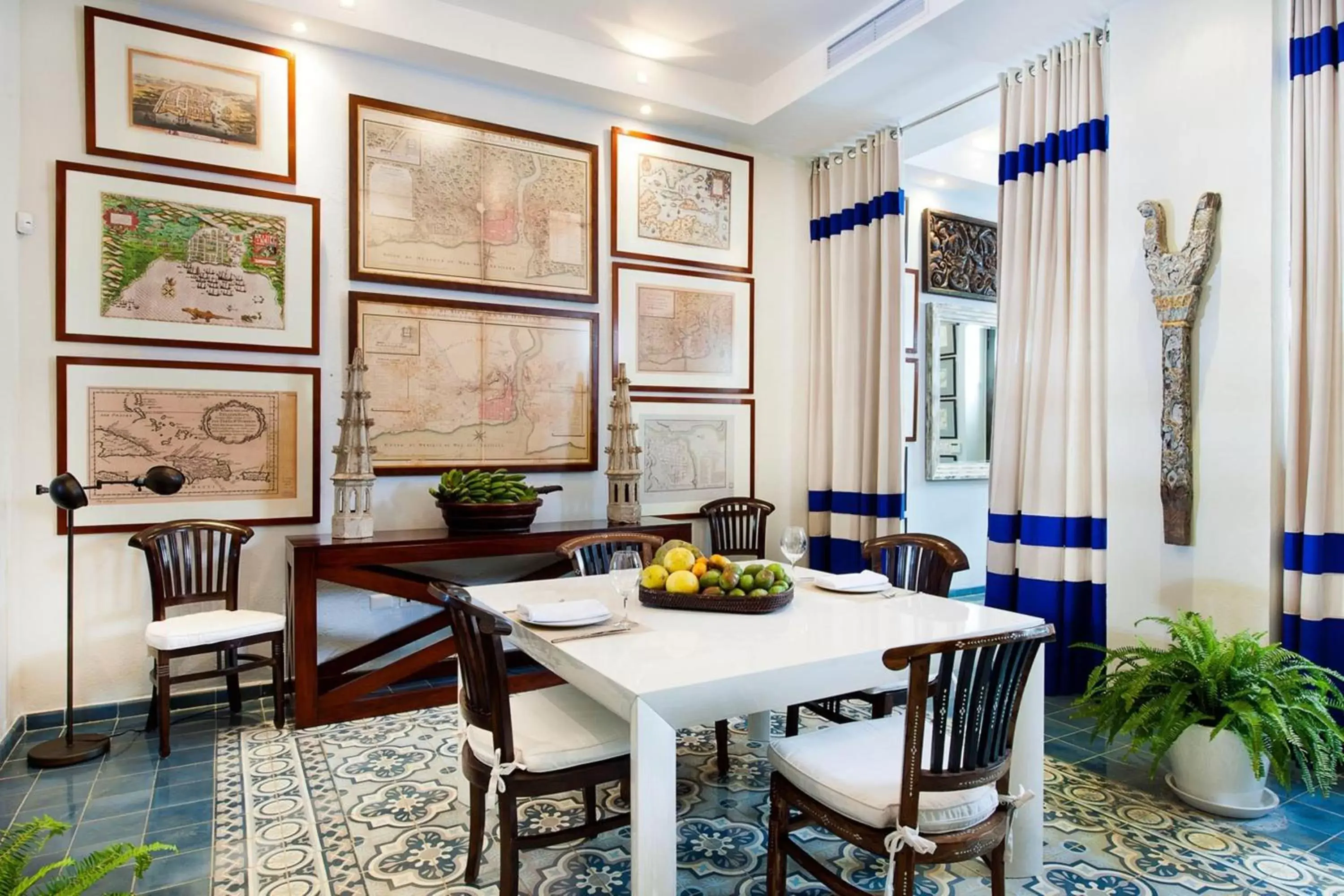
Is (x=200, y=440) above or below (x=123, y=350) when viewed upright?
below

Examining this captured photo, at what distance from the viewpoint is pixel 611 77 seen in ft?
13.8

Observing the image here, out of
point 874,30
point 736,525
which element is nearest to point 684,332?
point 736,525

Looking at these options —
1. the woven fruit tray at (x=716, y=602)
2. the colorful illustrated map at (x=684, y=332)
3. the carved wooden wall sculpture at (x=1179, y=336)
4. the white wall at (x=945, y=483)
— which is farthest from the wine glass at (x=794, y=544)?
the white wall at (x=945, y=483)

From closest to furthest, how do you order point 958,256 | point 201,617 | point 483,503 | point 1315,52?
point 1315,52
point 201,617
point 483,503
point 958,256

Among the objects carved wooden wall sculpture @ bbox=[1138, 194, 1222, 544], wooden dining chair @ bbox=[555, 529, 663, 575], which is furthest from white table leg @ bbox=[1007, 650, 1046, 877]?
wooden dining chair @ bbox=[555, 529, 663, 575]

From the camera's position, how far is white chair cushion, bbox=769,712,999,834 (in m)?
1.67

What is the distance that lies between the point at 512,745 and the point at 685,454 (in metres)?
3.02

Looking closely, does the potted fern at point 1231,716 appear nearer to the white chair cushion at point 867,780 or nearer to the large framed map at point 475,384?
the white chair cushion at point 867,780

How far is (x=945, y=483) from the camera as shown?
6039mm

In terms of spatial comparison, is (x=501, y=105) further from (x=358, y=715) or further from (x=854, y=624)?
(x=854, y=624)

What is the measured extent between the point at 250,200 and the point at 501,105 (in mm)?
1363

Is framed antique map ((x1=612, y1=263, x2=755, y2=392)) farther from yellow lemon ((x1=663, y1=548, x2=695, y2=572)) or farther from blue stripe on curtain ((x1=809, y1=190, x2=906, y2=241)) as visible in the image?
yellow lemon ((x1=663, y1=548, x2=695, y2=572))

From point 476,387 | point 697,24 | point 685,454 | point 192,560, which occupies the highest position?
point 697,24

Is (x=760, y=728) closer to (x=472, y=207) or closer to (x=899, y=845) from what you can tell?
(x=899, y=845)
